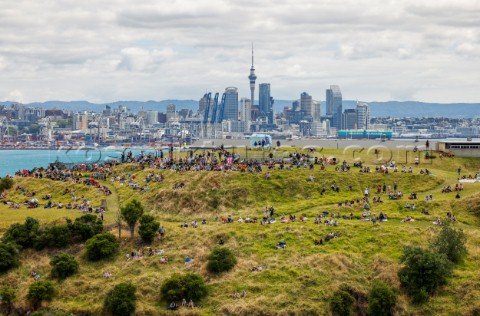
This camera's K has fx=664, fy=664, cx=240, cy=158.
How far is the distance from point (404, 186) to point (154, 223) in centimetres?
2498

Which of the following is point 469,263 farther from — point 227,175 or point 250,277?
point 227,175

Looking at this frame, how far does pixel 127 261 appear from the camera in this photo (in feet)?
Answer: 163

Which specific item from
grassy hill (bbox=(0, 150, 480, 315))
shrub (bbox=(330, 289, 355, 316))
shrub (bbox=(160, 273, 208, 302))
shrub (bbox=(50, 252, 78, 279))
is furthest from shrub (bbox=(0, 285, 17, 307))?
shrub (bbox=(330, 289, 355, 316))

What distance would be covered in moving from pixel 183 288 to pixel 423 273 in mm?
15646

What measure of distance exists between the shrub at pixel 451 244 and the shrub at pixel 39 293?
26.7 m

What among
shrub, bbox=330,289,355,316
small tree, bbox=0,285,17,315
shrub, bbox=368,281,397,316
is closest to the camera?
shrub, bbox=368,281,397,316

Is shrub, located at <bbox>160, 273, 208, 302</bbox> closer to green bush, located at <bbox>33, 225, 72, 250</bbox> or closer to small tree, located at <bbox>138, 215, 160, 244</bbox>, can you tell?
small tree, located at <bbox>138, 215, 160, 244</bbox>

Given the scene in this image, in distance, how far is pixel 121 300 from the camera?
43.0 metres

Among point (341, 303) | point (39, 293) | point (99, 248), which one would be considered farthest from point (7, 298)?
point (341, 303)

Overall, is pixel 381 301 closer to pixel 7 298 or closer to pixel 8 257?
pixel 7 298

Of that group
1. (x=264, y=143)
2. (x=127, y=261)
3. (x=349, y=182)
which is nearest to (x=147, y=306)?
(x=127, y=261)

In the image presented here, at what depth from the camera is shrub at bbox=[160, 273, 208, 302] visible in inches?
1724

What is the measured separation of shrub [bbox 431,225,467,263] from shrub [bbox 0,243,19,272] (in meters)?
30.8

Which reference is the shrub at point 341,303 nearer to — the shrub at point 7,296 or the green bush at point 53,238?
the shrub at point 7,296
